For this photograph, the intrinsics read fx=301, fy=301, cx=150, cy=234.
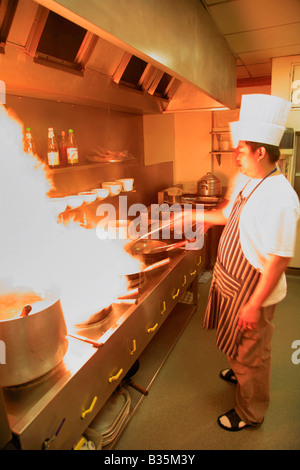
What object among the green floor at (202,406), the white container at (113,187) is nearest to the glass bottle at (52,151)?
the white container at (113,187)

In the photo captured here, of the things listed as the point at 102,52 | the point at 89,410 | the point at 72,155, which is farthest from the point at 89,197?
the point at 89,410

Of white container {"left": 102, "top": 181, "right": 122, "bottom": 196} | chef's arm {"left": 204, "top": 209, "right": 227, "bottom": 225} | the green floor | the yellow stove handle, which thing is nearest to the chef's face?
chef's arm {"left": 204, "top": 209, "right": 227, "bottom": 225}

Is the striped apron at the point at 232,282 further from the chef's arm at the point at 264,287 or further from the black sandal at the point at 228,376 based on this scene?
the black sandal at the point at 228,376

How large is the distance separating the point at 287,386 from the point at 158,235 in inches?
49.9

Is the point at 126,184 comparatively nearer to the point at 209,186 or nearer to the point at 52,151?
the point at 52,151

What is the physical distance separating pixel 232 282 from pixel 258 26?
5.79 feet

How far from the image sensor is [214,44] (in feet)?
6.68

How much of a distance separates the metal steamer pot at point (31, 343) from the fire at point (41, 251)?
15cm

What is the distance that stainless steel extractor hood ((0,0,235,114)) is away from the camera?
90 centimetres

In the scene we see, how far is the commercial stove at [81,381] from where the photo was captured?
87cm

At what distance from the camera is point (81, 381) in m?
1.03

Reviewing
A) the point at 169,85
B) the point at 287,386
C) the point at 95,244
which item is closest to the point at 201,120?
the point at 169,85

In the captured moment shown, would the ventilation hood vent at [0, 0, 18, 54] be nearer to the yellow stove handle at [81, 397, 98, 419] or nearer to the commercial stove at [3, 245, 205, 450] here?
the commercial stove at [3, 245, 205, 450]
